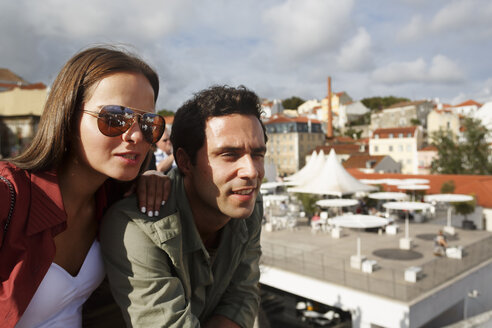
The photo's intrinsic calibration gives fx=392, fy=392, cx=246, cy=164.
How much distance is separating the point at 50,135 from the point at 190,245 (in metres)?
0.82

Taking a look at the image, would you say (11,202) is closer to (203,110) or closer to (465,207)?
(203,110)

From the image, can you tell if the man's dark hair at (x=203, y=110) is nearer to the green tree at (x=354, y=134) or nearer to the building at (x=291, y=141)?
the building at (x=291, y=141)

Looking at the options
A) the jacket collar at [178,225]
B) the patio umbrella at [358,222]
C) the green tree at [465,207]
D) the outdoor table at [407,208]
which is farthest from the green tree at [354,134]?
the jacket collar at [178,225]

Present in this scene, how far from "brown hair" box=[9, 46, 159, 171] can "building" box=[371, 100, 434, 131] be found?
8485 centimetres

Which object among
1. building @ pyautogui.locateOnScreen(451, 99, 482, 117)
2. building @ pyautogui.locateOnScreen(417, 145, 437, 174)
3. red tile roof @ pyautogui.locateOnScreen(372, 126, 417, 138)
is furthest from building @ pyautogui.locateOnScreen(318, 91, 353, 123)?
building @ pyautogui.locateOnScreen(417, 145, 437, 174)

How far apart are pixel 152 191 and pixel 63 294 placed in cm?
59

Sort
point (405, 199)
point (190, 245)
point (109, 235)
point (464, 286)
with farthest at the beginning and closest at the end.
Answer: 1. point (405, 199)
2. point (464, 286)
3. point (190, 245)
4. point (109, 235)

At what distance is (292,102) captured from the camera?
4806 inches

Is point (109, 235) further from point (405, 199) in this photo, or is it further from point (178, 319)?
point (405, 199)

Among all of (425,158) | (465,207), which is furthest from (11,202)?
(425,158)

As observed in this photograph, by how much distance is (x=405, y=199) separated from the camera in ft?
82.3

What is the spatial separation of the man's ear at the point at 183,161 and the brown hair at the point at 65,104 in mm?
517

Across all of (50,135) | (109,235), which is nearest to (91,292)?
(109,235)

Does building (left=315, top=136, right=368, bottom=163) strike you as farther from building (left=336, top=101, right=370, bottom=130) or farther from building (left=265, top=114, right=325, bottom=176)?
building (left=336, top=101, right=370, bottom=130)
